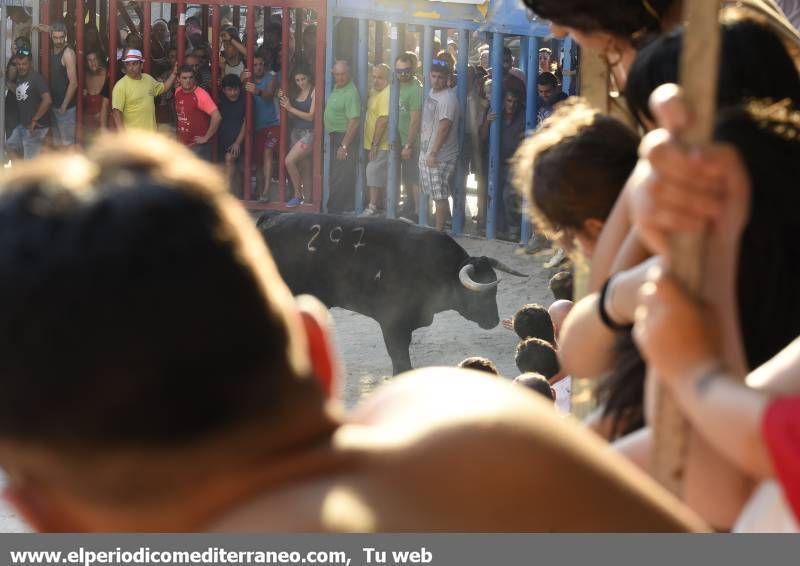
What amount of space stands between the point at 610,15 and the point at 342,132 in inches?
419

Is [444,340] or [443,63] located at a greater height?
[443,63]

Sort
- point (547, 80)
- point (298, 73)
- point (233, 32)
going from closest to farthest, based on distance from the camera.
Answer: point (547, 80)
point (298, 73)
point (233, 32)

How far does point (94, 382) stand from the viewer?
2.98ft

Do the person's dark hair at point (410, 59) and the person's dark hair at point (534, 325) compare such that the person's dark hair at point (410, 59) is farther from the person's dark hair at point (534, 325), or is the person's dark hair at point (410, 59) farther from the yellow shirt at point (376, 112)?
the person's dark hair at point (534, 325)

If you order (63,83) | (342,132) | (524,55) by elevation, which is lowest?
(342,132)

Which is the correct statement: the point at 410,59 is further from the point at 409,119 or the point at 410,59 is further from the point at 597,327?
the point at 597,327

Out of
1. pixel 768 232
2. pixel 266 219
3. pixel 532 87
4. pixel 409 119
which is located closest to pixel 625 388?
pixel 768 232

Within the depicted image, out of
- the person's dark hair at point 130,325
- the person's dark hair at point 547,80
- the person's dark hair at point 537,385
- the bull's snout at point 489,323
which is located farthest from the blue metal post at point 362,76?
the person's dark hair at point 130,325

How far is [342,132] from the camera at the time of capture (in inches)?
514

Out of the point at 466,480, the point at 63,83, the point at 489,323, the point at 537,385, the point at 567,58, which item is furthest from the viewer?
the point at 63,83

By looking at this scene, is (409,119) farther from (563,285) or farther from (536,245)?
(563,285)

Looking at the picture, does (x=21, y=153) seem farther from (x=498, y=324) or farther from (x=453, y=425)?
(x=453, y=425)

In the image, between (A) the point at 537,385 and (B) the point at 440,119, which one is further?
(B) the point at 440,119

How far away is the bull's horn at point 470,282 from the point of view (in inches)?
376
